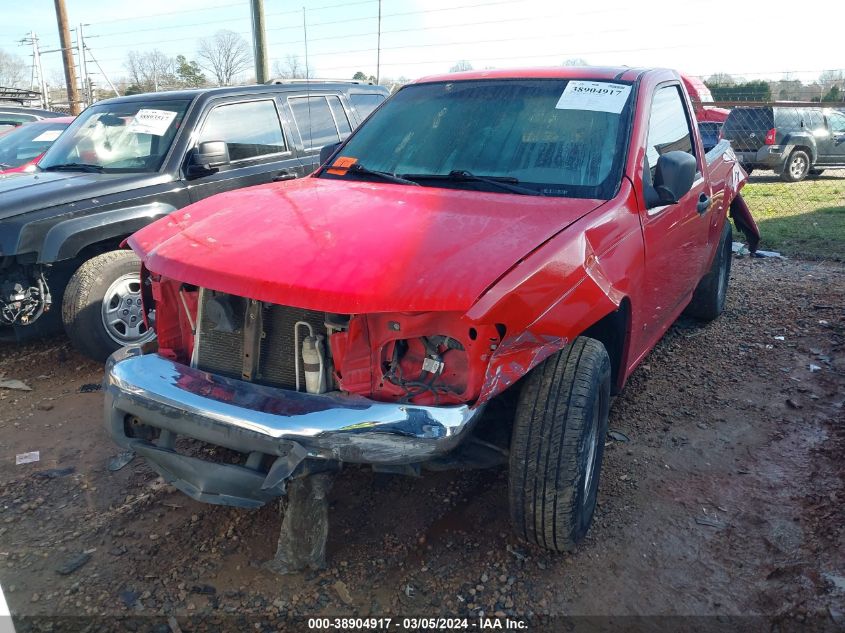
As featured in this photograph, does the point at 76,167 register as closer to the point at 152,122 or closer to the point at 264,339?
the point at 152,122

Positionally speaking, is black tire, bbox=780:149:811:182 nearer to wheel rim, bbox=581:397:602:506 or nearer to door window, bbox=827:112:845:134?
door window, bbox=827:112:845:134

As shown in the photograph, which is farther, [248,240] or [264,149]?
[264,149]

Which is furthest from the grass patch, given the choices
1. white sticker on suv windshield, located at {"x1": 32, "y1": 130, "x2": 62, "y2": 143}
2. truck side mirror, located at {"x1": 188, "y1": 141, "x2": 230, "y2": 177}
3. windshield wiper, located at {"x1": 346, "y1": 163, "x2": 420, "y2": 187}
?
white sticker on suv windshield, located at {"x1": 32, "y1": 130, "x2": 62, "y2": 143}

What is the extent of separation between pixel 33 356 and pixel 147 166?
5.27 feet

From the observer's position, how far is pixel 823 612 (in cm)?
248

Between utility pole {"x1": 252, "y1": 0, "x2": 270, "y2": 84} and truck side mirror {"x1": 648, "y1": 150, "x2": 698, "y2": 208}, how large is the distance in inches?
302

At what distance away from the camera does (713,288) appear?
5.30 m

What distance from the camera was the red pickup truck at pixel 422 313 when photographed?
227cm

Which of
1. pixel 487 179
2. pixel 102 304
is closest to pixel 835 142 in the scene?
pixel 487 179

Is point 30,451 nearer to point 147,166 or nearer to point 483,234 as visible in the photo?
point 147,166

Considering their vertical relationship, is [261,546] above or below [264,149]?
below

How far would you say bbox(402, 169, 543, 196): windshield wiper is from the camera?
3086 millimetres

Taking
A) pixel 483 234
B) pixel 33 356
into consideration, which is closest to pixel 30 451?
pixel 33 356

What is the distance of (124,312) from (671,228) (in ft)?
11.6
